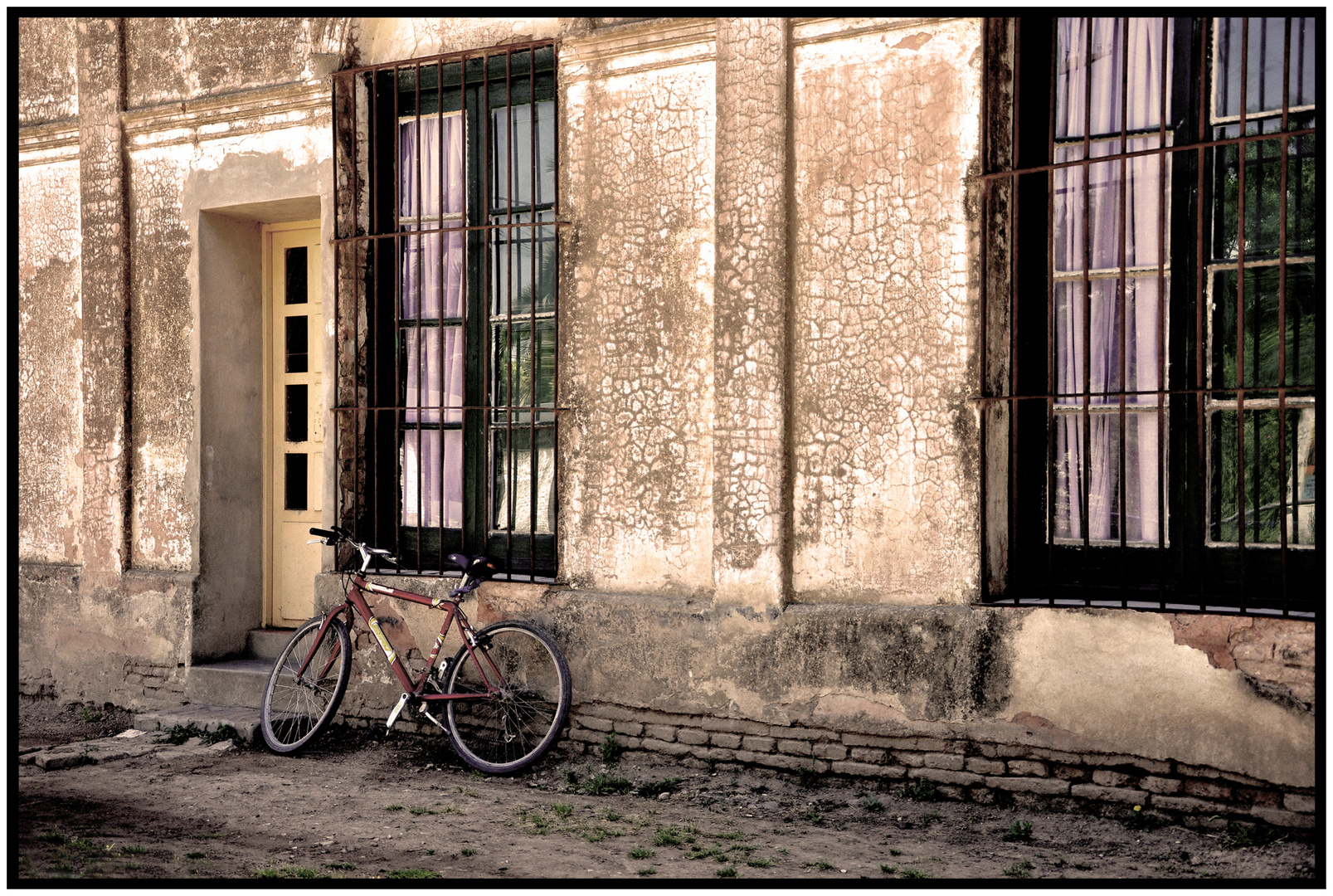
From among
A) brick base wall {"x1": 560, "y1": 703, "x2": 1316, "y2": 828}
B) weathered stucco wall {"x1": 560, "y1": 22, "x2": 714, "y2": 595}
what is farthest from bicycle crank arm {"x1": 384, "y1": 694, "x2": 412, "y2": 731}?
weathered stucco wall {"x1": 560, "y1": 22, "x2": 714, "y2": 595}

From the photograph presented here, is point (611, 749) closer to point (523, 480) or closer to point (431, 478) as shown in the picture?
point (523, 480)

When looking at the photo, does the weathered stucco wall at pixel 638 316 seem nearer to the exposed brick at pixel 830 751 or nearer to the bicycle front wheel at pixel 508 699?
the bicycle front wheel at pixel 508 699

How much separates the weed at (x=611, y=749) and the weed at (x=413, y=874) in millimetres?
1443

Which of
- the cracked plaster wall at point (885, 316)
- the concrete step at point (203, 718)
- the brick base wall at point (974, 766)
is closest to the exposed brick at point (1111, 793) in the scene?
the brick base wall at point (974, 766)

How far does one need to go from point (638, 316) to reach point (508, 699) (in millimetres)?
1947

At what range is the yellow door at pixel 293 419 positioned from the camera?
21.6ft

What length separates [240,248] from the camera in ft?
21.8

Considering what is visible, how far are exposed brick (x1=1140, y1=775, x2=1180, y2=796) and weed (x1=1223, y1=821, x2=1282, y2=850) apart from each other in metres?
0.24

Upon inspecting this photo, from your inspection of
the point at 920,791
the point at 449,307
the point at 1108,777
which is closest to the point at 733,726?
the point at 920,791

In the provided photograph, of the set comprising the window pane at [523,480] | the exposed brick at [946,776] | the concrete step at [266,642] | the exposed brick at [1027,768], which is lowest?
the exposed brick at [946,776]

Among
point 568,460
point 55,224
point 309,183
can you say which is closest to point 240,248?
point 309,183

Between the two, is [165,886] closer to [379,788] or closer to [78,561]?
[379,788]

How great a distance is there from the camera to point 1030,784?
4.43m

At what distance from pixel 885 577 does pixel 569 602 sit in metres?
1.58
